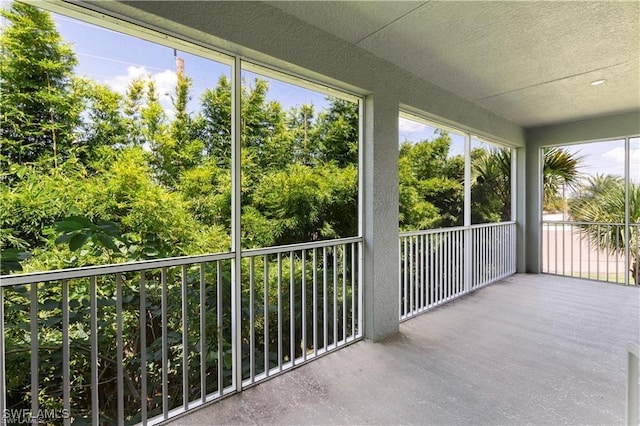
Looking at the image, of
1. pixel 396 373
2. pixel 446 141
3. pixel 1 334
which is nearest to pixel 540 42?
pixel 446 141

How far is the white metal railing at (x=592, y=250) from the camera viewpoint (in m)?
4.51

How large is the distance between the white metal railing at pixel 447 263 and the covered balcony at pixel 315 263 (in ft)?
0.15

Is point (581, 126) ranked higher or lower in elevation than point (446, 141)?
higher

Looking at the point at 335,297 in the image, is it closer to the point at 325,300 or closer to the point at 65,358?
the point at 325,300

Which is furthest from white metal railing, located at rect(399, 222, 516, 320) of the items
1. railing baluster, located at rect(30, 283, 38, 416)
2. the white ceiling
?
railing baluster, located at rect(30, 283, 38, 416)

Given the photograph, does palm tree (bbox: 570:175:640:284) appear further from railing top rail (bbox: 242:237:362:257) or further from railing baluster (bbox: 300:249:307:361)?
railing baluster (bbox: 300:249:307:361)

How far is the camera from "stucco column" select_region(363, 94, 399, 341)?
2.70 meters

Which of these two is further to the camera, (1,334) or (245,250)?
(245,250)

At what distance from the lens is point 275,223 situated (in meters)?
2.40

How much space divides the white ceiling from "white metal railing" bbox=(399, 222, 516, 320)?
1.69m

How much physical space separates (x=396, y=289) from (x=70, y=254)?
97.8 inches

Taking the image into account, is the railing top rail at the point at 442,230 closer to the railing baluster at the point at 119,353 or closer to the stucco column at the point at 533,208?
the stucco column at the point at 533,208

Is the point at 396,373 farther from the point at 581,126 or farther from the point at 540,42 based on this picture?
the point at 581,126

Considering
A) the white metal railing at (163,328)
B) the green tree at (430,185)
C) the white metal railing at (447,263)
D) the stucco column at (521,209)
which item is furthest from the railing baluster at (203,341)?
the stucco column at (521,209)
